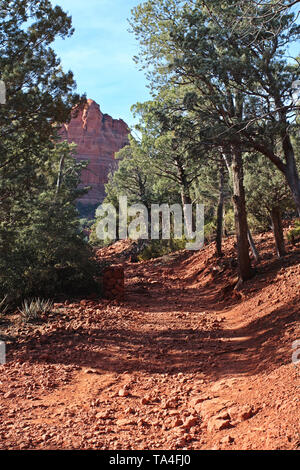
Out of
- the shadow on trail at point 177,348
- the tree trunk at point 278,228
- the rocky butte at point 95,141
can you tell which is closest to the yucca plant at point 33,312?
the shadow on trail at point 177,348

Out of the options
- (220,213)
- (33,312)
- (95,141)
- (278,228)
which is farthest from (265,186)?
(95,141)

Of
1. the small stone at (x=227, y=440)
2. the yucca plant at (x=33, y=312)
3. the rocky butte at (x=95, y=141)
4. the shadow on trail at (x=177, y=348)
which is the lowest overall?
the shadow on trail at (x=177, y=348)

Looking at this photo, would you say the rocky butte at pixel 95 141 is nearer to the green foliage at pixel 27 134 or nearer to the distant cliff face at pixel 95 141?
the distant cliff face at pixel 95 141

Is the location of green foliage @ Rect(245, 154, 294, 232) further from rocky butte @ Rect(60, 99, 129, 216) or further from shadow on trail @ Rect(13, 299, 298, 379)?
rocky butte @ Rect(60, 99, 129, 216)

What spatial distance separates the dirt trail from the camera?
351 cm

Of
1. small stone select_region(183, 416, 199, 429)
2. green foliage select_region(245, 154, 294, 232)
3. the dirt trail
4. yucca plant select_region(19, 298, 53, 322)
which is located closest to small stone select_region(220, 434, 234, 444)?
the dirt trail

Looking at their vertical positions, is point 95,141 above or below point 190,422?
above

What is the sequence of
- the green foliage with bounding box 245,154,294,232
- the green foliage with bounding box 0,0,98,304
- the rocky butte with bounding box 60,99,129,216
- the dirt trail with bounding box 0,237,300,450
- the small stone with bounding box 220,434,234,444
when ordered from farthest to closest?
the rocky butte with bounding box 60,99,129,216
the green foliage with bounding box 245,154,294,232
the green foliage with bounding box 0,0,98,304
the dirt trail with bounding box 0,237,300,450
the small stone with bounding box 220,434,234,444

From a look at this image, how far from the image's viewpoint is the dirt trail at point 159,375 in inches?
138

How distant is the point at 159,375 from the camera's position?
210 inches

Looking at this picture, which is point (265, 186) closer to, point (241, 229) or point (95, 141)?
point (241, 229)
